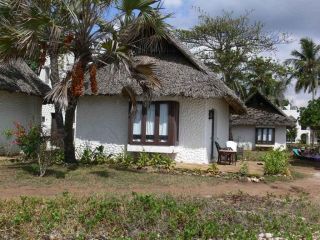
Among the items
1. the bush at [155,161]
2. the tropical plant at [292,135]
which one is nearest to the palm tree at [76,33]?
the bush at [155,161]

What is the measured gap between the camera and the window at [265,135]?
3862 cm

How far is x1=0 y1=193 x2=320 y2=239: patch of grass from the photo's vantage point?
6688 millimetres

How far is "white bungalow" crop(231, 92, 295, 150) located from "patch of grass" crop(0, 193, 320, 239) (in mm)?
28854

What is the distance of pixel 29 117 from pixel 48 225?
583 inches

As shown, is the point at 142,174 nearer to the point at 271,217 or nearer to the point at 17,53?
the point at 17,53

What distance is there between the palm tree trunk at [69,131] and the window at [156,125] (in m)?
2.68

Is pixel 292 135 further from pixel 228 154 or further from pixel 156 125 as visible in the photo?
pixel 156 125

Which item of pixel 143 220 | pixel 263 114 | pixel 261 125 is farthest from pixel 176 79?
pixel 261 125

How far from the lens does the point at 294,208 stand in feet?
30.3

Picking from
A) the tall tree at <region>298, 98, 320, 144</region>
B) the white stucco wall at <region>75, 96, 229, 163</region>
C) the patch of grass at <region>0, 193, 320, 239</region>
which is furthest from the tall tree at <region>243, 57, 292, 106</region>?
the patch of grass at <region>0, 193, 320, 239</region>

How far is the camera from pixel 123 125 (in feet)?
58.7

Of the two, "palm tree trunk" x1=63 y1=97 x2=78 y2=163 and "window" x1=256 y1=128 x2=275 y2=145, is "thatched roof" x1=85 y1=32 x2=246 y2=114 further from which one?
"window" x1=256 y1=128 x2=275 y2=145

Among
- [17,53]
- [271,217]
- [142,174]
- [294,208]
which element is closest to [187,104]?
[142,174]

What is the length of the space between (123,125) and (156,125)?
1.46 meters
